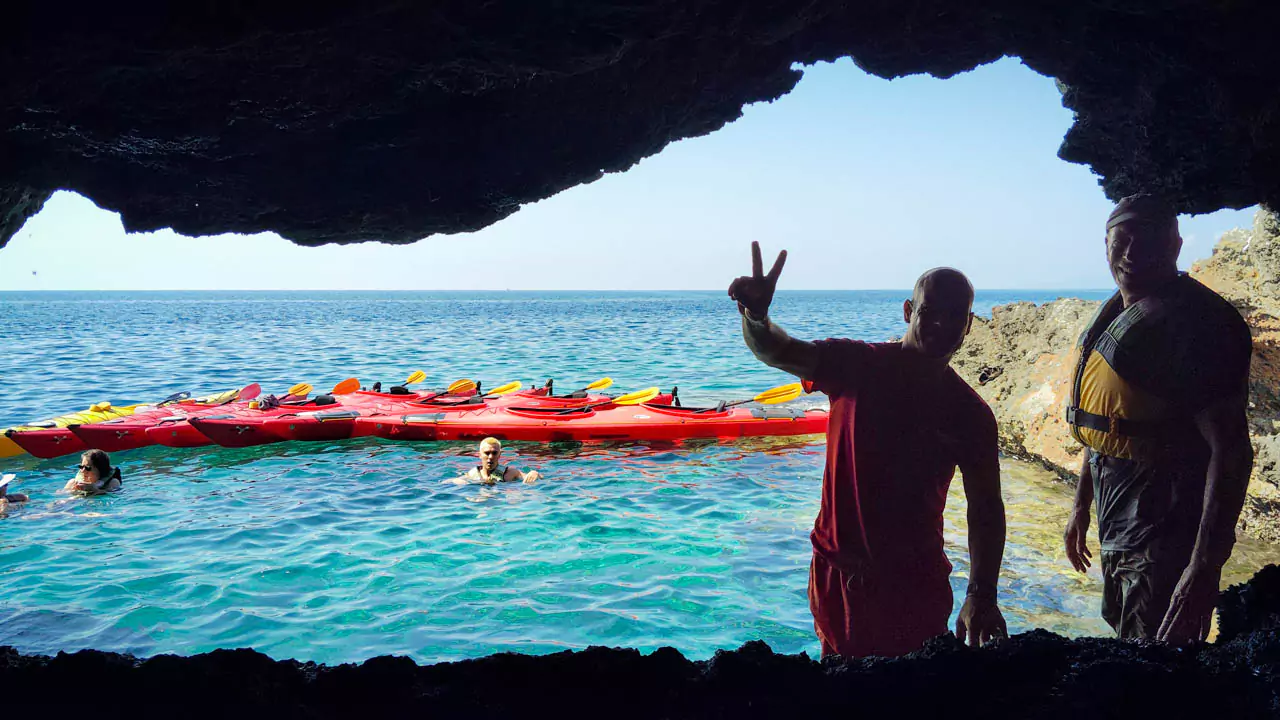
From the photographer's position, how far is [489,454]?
10.2 m

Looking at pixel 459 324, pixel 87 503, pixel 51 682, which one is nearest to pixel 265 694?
pixel 51 682

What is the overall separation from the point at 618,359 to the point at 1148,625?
→ 26.6 m

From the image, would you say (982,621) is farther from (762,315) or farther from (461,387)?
(461,387)

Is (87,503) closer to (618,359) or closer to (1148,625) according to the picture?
(1148,625)

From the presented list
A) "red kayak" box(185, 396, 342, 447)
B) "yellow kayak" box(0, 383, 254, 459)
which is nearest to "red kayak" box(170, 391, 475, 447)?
"red kayak" box(185, 396, 342, 447)

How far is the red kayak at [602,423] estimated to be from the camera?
1227 cm

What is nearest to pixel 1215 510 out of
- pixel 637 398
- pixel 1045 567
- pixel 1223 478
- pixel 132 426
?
pixel 1223 478

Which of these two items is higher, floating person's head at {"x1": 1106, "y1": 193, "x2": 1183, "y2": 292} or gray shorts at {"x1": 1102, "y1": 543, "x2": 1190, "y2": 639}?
floating person's head at {"x1": 1106, "y1": 193, "x2": 1183, "y2": 292}

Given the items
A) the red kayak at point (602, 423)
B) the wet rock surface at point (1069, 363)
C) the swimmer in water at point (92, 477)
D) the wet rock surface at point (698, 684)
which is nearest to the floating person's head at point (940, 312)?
the wet rock surface at point (698, 684)

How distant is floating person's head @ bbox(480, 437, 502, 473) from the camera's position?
33.3ft

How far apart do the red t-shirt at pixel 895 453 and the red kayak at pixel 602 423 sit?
9.64 meters

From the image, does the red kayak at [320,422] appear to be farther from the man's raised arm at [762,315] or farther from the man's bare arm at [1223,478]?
the man's bare arm at [1223,478]

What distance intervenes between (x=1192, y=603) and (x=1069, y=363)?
8020 mm

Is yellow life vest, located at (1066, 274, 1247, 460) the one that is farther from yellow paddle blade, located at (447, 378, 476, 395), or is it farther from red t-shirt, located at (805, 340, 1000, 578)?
yellow paddle blade, located at (447, 378, 476, 395)
